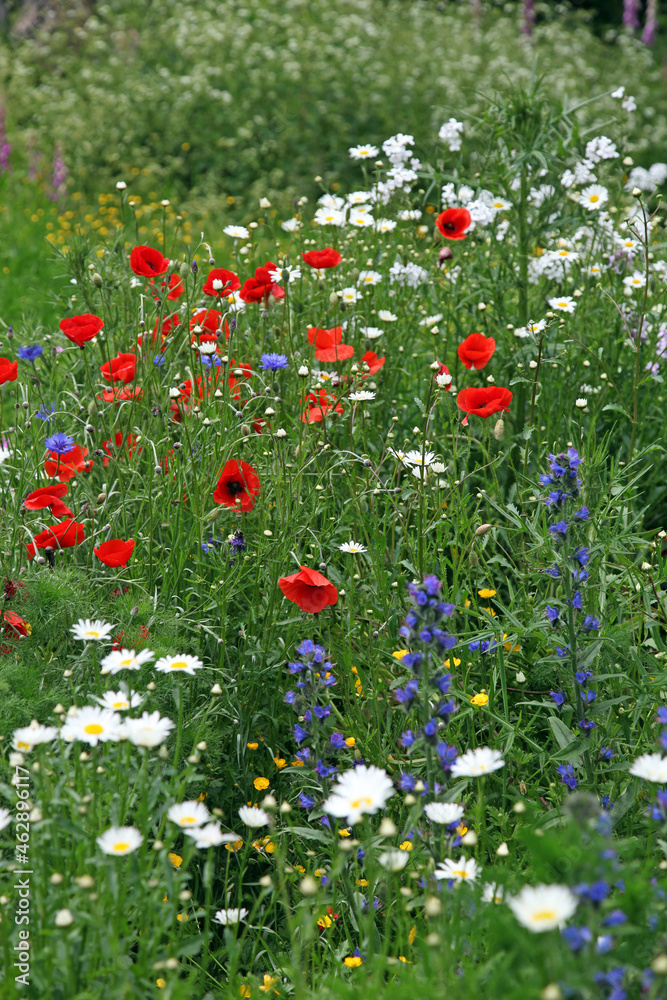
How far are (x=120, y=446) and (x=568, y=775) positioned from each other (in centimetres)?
144

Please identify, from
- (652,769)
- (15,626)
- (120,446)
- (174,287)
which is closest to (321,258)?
(174,287)

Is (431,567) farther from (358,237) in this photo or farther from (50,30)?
(50,30)

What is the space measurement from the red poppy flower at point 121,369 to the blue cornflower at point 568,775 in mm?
1481

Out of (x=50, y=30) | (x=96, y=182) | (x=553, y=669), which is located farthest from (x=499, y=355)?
(x=50, y=30)

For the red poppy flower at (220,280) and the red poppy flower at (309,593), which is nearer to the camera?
the red poppy flower at (309,593)

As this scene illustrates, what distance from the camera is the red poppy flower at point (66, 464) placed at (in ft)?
7.45

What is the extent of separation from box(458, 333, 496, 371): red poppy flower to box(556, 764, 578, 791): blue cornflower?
1027mm

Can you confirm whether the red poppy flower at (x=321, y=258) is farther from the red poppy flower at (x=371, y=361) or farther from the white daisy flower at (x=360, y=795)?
the white daisy flower at (x=360, y=795)

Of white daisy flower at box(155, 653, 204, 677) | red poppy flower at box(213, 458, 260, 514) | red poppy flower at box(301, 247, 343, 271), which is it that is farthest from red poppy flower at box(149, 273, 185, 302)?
white daisy flower at box(155, 653, 204, 677)

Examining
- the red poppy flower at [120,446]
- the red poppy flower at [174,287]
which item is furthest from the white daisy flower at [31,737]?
the red poppy flower at [174,287]

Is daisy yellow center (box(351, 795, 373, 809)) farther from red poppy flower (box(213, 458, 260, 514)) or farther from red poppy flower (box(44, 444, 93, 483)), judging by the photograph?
red poppy flower (box(44, 444, 93, 483))

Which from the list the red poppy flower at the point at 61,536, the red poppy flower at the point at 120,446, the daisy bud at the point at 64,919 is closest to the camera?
the daisy bud at the point at 64,919

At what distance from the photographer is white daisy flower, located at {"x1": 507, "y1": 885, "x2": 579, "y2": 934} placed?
3.13 ft

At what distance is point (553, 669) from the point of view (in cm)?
200
